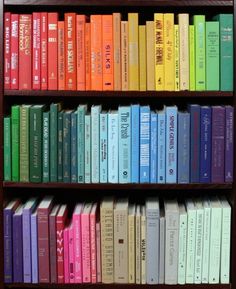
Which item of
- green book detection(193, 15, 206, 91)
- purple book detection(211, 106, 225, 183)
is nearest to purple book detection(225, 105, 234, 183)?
A: purple book detection(211, 106, 225, 183)

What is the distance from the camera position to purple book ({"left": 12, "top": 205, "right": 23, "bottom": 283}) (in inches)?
73.2

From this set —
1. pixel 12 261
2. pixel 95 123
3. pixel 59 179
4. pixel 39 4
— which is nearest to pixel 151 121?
pixel 95 123

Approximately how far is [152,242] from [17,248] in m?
0.44

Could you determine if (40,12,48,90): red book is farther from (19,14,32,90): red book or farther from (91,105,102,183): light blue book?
(91,105,102,183): light blue book

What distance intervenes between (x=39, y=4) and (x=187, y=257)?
3.08 feet

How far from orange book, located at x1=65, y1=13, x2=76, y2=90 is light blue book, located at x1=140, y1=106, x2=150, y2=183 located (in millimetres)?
240

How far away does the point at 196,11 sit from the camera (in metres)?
1.94

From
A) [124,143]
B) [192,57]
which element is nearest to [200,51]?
[192,57]

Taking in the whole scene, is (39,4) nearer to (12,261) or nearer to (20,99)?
(20,99)

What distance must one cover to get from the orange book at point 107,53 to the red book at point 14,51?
0.27 m

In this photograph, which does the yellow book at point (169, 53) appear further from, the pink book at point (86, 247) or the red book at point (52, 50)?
the pink book at point (86, 247)

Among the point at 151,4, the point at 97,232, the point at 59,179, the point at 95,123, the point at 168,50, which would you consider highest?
the point at 151,4

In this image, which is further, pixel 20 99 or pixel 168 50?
pixel 20 99

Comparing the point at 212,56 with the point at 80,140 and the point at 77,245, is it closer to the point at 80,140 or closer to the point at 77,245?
the point at 80,140
